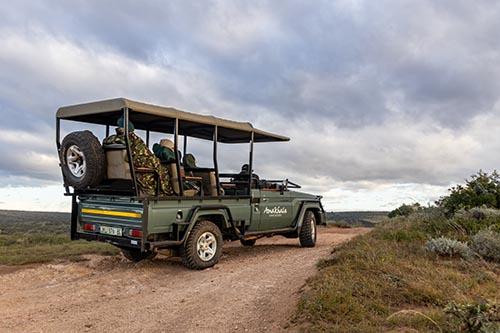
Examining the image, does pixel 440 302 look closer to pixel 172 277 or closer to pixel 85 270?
pixel 172 277

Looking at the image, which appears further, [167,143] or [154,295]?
[167,143]

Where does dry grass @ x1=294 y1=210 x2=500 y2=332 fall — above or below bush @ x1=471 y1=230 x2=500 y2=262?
below

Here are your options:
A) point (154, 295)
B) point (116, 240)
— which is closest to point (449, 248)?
point (154, 295)

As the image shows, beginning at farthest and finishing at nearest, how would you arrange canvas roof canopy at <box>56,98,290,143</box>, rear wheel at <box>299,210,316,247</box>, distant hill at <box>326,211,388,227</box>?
1. distant hill at <box>326,211,388,227</box>
2. rear wheel at <box>299,210,316,247</box>
3. canvas roof canopy at <box>56,98,290,143</box>

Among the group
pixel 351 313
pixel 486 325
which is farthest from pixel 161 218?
pixel 486 325

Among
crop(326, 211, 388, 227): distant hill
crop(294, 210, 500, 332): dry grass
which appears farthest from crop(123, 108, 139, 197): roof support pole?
crop(326, 211, 388, 227): distant hill

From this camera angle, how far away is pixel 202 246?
26.9ft

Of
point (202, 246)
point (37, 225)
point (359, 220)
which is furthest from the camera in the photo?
point (37, 225)

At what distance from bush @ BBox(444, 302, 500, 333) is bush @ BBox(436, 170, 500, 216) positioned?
24.7 feet

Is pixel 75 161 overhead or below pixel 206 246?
overhead

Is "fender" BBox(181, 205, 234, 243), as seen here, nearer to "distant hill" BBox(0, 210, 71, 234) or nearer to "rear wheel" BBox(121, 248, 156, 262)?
"rear wheel" BBox(121, 248, 156, 262)

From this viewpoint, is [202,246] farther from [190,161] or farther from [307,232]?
[307,232]

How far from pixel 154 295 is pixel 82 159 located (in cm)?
282

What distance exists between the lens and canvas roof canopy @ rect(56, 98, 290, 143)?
7.48 m
